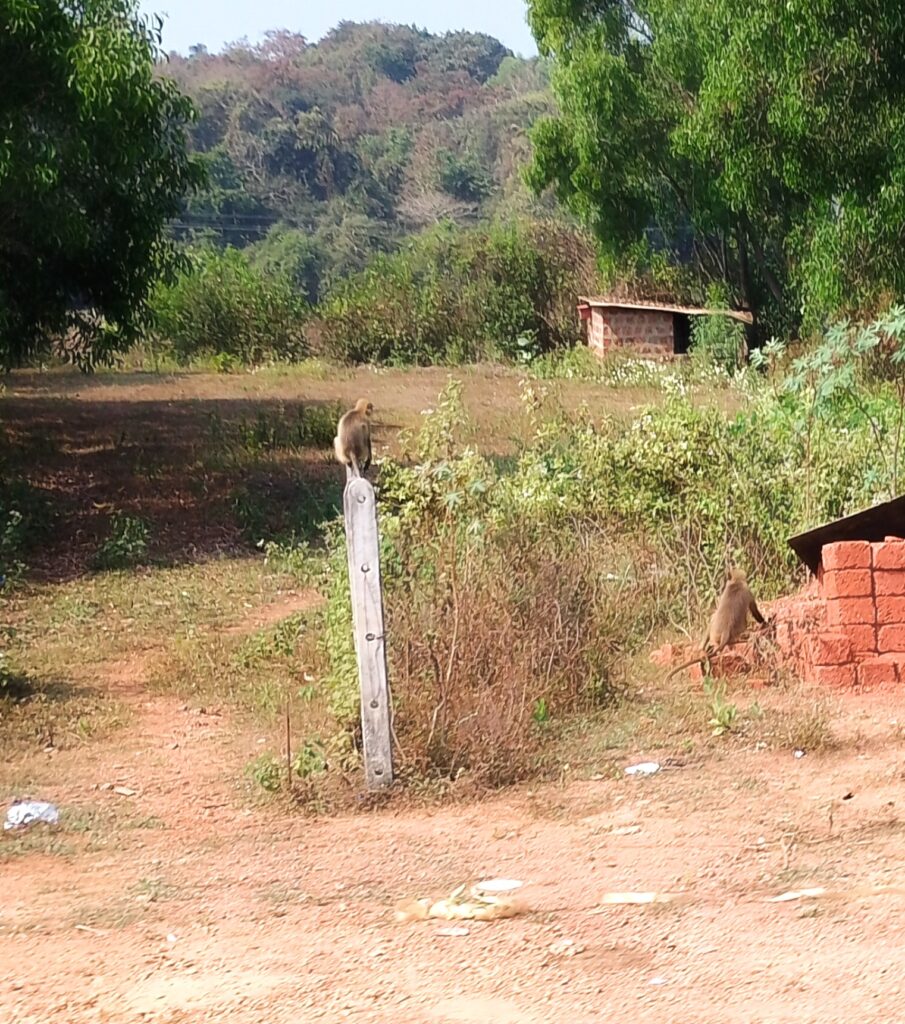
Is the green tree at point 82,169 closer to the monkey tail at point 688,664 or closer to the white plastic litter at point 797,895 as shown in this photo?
the monkey tail at point 688,664

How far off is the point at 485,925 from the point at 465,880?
18.4 inches

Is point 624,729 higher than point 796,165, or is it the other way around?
point 796,165

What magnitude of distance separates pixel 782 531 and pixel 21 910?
527cm

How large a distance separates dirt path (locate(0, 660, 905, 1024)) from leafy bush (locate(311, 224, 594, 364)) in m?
24.1

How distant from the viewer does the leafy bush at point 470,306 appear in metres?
30.5

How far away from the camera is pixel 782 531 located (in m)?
8.73

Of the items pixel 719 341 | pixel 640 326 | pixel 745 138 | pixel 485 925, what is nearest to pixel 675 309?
pixel 640 326

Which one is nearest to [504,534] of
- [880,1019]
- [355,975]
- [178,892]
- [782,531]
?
[782,531]

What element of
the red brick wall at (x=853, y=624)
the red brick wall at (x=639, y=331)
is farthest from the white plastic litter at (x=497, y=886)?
the red brick wall at (x=639, y=331)

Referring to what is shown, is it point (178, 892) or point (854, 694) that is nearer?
point (178, 892)

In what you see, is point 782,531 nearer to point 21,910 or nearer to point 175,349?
point 21,910

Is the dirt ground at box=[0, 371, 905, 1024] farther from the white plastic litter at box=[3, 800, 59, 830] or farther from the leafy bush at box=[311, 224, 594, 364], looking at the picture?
the leafy bush at box=[311, 224, 594, 364]

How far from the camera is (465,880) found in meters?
4.79

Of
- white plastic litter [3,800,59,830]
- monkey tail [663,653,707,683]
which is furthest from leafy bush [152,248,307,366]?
white plastic litter [3,800,59,830]
